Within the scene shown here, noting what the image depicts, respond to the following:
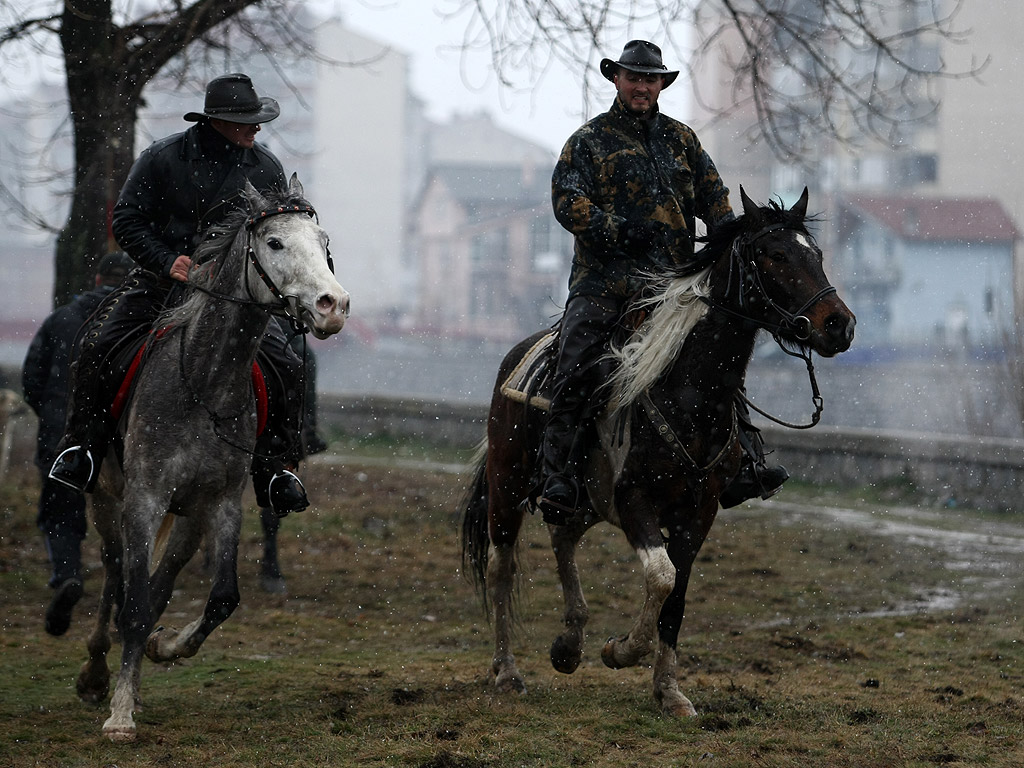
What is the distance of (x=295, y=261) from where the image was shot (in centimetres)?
564

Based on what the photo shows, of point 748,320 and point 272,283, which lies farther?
point 748,320

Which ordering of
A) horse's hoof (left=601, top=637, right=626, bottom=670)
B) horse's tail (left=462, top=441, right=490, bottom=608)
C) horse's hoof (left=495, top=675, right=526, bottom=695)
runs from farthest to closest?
horse's tail (left=462, top=441, right=490, bottom=608), horse's hoof (left=495, top=675, right=526, bottom=695), horse's hoof (left=601, top=637, right=626, bottom=670)

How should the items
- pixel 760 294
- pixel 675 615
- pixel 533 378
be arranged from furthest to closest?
pixel 533 378, pixel 675 615, pixel 760 294

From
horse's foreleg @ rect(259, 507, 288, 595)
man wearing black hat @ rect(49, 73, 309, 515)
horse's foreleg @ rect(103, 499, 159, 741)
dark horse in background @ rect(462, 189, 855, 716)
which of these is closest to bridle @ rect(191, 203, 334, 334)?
Result: man wearing black hat @ rect(49, 73, 309, 515)

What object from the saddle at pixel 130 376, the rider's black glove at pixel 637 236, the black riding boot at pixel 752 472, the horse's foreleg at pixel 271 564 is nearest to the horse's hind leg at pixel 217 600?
the saddle at pixel 130 376

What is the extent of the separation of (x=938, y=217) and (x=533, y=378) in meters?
43.1

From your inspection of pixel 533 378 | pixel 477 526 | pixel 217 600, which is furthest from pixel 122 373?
pixel 477 526

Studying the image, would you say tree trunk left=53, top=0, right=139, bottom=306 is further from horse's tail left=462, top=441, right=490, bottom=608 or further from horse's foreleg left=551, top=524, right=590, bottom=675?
horse's foreleg left=551, top=524, right=590, bottom=675

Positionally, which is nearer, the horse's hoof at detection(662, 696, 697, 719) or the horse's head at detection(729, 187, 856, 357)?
the horse's head at detection(729, 187, 856, 357)

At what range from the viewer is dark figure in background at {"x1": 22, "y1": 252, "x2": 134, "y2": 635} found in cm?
863

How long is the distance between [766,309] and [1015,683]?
2.93m

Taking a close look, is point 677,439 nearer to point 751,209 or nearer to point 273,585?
point 751,209

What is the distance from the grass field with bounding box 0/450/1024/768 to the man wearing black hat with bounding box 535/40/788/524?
3.97 feet

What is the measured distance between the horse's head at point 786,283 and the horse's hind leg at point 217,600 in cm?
264
